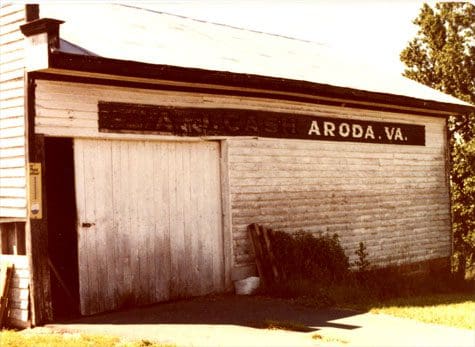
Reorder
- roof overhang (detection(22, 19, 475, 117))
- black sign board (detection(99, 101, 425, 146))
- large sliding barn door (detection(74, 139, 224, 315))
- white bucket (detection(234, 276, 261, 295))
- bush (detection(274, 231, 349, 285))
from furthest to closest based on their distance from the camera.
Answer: bush (detection(274, 231, 349, 285)) → white bucket (detection(234, 276, 261, 295)) → black sign board (detection(99, 101, 425, 146)) → large sliding barn door (detection(74, 139, 224, 315)) → roof overhang (detection(22, 19, 475, 117))

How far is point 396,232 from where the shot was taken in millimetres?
13562

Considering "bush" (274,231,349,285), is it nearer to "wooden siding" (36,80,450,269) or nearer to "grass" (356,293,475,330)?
"wooden siding" (36,80,450,269)

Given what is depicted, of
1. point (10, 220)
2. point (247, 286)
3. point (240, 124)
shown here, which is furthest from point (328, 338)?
point (240, 124)

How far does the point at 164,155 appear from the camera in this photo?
9.25m

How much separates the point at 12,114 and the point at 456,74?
1498cm

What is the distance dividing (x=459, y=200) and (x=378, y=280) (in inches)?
367

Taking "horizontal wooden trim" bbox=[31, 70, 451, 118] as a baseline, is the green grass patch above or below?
below

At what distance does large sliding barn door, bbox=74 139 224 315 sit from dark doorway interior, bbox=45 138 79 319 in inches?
17.4

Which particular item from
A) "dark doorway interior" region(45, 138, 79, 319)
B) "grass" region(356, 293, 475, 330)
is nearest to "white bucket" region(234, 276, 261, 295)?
"grass" region(356, 293, 475, 330)

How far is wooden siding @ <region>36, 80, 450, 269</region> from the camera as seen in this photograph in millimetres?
8352

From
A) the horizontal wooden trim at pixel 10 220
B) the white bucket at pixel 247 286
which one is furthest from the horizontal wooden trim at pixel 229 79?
the white bucket at pixel 247 286

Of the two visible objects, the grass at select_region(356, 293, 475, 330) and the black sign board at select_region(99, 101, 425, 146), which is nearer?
the grass at select_region(356, 293, 475, 330)

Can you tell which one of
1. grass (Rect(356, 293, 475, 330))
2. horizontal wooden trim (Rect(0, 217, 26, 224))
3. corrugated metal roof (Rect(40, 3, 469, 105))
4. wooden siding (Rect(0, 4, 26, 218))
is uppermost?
corrugated metal roof (Rect(40, 3, 469, 105))

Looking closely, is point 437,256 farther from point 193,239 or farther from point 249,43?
point 193,239
